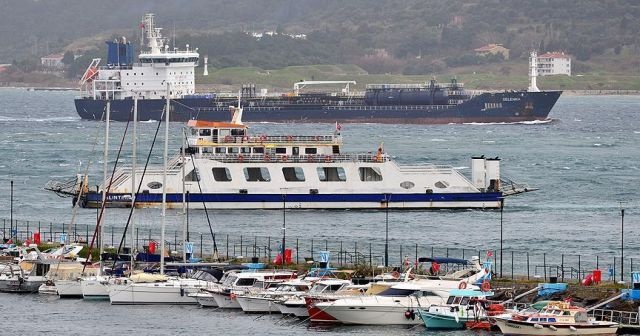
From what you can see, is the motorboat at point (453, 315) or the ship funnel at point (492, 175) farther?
the ship funnel at point (492, 175)

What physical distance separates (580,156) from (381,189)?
5059 centimetres

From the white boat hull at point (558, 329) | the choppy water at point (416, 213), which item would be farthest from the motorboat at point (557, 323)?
the choppy water at point (416, 213)

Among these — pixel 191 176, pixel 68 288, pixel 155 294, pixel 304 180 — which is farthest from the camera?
pixel 304 180

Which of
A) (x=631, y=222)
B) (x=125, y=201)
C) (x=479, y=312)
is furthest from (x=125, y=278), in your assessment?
(x=631, y=222)

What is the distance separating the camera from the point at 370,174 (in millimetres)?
86562

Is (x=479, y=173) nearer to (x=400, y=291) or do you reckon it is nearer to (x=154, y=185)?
(x=154, y=185)

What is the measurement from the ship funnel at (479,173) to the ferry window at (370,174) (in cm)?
490

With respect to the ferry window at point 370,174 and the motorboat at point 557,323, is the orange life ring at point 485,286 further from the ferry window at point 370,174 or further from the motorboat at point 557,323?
the ferry window at point 370,174

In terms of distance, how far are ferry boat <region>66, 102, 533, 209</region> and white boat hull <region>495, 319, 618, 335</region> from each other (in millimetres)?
34317

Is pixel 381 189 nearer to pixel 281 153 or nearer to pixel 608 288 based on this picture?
pixel 281 153

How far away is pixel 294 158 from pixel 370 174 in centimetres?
381

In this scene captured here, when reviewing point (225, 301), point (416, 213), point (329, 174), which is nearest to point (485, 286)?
point (225, 301)

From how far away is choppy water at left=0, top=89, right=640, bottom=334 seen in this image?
57.1 meters

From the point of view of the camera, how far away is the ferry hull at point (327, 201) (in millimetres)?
84812
